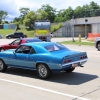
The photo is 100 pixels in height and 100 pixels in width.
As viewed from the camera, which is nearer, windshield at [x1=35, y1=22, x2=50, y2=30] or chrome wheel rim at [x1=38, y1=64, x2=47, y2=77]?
chrome wheel rim at [x1=38, y1=64, x2=47, y2=77]

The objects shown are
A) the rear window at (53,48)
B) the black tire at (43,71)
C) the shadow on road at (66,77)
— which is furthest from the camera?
the rear window at (53,48)

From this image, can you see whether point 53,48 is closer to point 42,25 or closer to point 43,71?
point 43,71

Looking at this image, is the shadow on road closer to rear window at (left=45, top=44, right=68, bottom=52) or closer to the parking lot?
the parking lot

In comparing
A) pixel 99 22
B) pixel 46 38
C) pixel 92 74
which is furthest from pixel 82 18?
pixel 92 74

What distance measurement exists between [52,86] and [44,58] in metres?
1.31

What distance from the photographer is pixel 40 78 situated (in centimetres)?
866

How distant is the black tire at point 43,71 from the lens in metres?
8.41

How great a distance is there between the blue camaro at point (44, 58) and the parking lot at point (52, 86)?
1.36ft

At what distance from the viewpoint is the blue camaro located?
8.16 metres

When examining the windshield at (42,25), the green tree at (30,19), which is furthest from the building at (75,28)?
the windshield at (42,25)

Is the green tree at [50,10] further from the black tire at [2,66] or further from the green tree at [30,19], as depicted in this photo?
the black tire at [2,66]

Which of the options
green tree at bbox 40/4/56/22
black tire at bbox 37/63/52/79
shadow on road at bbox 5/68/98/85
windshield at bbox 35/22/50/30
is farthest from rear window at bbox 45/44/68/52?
green tree at bbox 40/4/56/22

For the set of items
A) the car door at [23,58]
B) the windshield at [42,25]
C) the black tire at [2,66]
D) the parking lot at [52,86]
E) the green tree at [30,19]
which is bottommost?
the parking lot at [52,86]

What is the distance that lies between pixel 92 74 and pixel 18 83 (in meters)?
3.06
